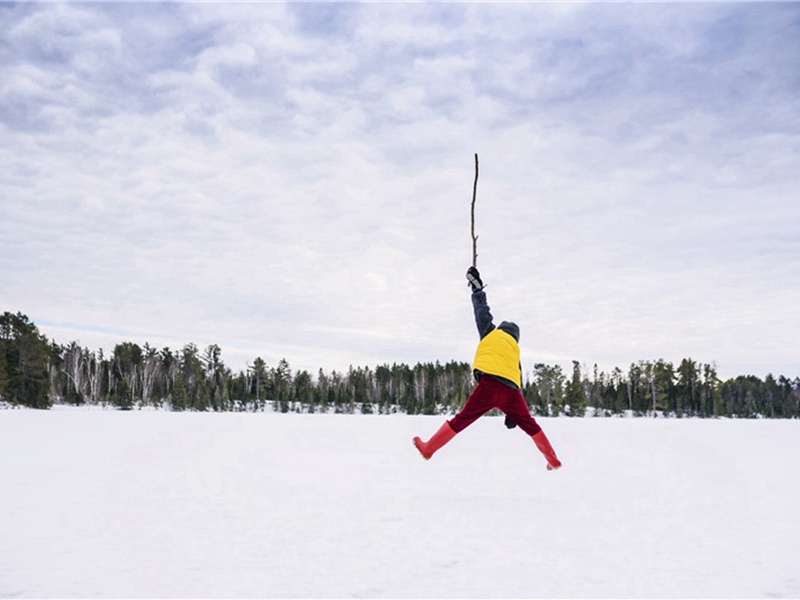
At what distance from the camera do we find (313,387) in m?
96.6

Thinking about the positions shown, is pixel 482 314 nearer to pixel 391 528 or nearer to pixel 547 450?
pixel 547 450

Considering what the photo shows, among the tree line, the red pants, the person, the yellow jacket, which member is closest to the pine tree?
the tree line

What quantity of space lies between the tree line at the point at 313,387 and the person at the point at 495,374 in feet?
211

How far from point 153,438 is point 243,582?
37.4 ft

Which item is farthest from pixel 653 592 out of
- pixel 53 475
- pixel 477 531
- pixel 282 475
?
pixel 53 475

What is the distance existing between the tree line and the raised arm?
64.4m

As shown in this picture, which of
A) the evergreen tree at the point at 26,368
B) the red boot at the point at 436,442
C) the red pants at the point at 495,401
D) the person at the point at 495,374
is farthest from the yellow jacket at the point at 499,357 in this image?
the evergreen tree at the point at 26,368

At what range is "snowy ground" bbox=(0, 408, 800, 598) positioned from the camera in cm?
392

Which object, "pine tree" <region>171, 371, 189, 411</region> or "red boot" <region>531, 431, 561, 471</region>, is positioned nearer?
"red boot" <region>531, 431, 561, 471</region>

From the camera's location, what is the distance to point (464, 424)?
7.14 m

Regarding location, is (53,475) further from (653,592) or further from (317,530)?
(653,592)

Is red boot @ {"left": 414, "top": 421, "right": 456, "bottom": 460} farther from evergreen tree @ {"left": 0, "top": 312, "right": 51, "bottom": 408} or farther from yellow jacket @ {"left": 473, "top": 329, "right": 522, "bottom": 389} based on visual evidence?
evergreen tree @ {"left": 0, "top": 312, "right": 51, "bottom": 408}

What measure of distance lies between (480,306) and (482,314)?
0.09m

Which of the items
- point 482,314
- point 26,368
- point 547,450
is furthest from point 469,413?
point 26,368
